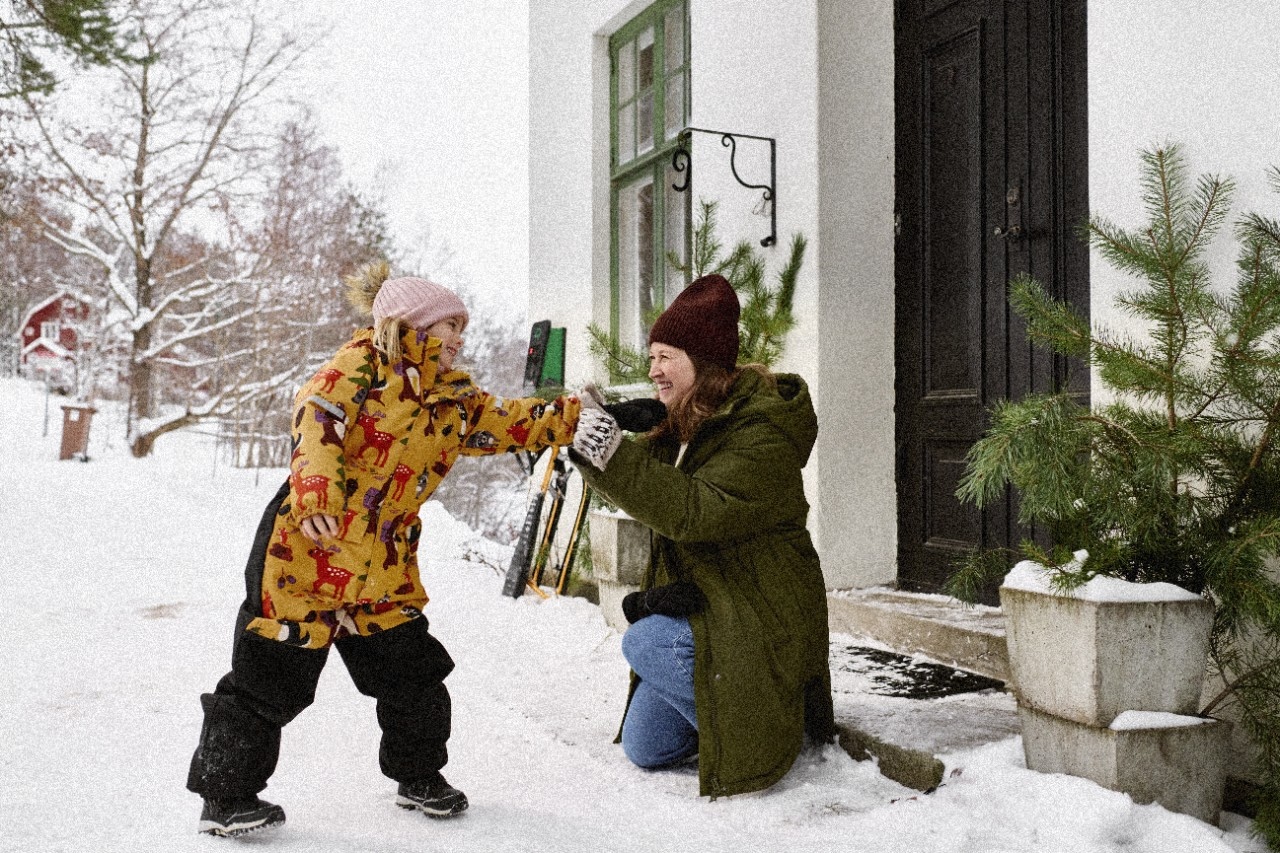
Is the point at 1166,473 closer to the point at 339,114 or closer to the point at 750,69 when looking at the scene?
the point at 750,69

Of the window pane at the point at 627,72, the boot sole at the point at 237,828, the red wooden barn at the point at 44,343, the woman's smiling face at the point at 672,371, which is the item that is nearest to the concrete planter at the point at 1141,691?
the woman's smiling face at the point at 672,371

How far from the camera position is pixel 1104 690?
190 cm

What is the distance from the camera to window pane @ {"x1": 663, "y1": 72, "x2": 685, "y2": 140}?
520 cm

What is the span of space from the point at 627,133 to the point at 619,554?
297 cm

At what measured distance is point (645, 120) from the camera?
564 cm

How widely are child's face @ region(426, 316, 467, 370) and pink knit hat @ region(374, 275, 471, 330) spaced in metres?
0.01

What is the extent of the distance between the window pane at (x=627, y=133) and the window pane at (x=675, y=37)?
457mm

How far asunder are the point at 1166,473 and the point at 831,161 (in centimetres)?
223

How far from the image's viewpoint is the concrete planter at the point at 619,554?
388cm

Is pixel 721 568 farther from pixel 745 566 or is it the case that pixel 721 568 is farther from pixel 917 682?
pixel 917 682

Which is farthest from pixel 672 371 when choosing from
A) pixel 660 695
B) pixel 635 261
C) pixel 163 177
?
pixel 163 177

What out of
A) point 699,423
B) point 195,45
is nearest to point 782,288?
point 699,423

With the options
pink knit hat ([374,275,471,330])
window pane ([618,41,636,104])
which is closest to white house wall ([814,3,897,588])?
pink knit hat ([374,275,471,330])

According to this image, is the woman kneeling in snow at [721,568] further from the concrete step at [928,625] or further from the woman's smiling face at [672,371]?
the concrete step at [928,625]
